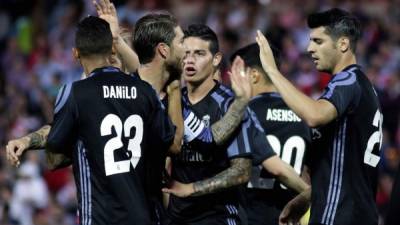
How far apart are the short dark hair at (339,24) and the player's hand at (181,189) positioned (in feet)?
4.98

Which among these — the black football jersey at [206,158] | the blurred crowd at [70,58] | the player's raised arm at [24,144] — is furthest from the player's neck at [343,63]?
the blurred crowd at [70,58]

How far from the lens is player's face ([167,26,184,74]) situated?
7.73m

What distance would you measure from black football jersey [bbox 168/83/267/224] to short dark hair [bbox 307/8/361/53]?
909 millimetres

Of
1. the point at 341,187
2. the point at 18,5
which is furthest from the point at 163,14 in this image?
the point at 18,5

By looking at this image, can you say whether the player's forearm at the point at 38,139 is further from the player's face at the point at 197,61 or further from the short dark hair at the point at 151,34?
the player's face at the point at 197,61

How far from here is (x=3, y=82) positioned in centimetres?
1973

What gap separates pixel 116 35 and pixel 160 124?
1.04 metres

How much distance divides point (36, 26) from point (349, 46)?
554 inches

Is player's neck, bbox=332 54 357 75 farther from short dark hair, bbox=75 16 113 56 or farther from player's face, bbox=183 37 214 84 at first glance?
short dark hair, bbox=75 16 113 56

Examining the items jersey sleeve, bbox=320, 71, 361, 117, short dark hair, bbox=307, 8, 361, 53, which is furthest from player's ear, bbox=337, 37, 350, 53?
jersey sleeve, bbox=320, 71, 361, 117

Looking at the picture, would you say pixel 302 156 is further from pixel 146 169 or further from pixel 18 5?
pixel 18 5

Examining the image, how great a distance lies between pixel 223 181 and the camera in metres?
7.86

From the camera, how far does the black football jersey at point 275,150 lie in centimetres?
890

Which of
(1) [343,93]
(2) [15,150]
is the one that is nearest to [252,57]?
(1) [343,93]
